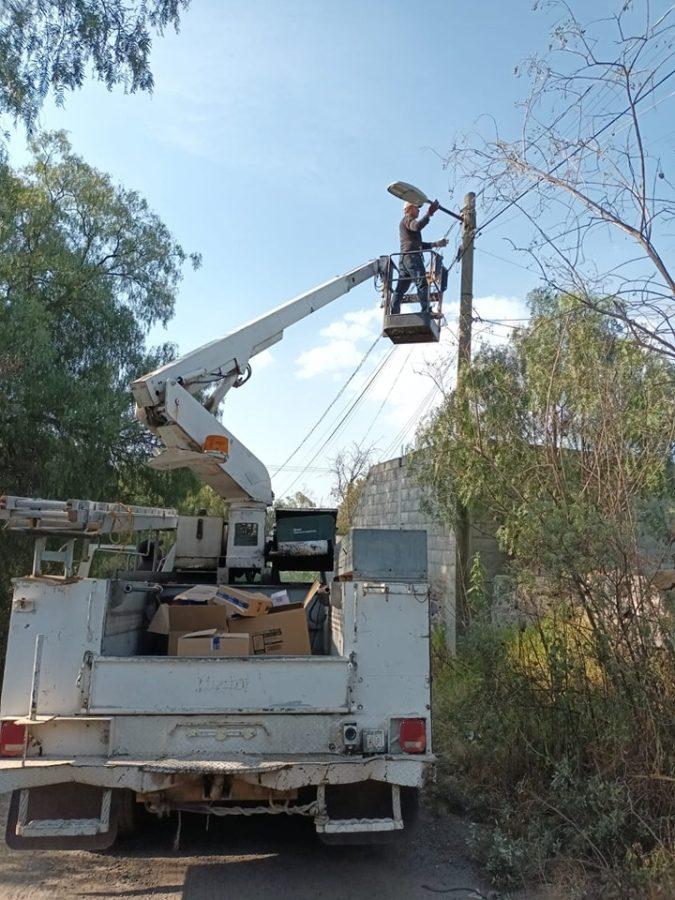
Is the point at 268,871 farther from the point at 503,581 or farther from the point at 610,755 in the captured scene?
the point at 503,581

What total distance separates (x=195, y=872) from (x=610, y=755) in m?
2.75

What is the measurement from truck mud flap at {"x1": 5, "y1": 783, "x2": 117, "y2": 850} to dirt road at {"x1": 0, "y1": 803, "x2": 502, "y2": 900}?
29 cm

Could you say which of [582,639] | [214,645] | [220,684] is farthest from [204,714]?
[582,639]

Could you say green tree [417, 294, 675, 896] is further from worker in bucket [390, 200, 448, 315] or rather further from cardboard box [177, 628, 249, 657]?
worker in bucket [390, 200, 448, 315]

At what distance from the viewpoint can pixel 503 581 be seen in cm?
647

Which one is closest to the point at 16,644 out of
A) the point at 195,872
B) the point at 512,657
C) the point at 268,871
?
the point at 195,872

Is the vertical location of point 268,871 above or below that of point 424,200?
below

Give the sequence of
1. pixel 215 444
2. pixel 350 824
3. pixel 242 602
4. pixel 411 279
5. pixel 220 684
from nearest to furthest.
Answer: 1. pixel 350 824
2. pixel 220 684
3. pixel 242 602
4. pixel 215 444
5. pixel 411 279

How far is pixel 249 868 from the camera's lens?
4.97m

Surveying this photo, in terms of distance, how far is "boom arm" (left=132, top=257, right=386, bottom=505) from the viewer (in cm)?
620

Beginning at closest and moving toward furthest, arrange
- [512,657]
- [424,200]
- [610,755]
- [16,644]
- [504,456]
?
[16,644], [610,755], [512,657], [504,456], [424,200]

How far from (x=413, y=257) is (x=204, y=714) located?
6553mm

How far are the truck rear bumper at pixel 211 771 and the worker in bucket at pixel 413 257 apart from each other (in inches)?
240

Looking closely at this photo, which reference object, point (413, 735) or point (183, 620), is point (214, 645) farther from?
point (413, 735)
